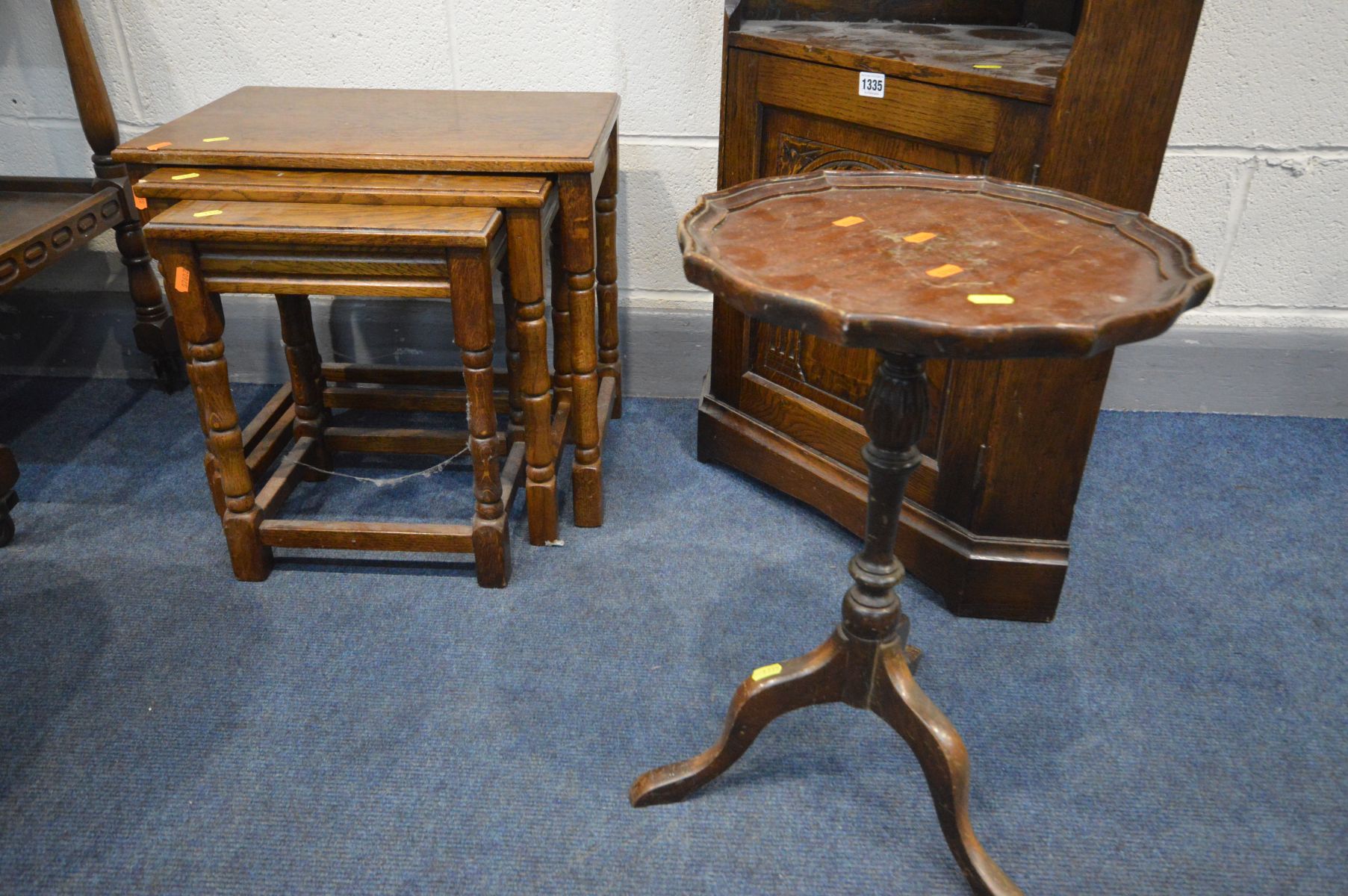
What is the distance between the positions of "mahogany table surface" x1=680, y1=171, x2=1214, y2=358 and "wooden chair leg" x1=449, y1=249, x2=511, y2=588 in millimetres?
465

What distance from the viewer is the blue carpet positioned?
1.36m

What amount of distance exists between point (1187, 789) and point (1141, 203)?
0.89 m

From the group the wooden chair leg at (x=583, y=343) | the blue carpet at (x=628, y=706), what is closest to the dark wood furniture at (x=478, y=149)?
the wooden chair leg at (x=583, y=343)

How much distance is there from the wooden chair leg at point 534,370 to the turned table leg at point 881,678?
0.66m

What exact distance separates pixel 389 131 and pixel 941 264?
114cm

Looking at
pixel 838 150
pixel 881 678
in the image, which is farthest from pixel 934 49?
pixel 881 678

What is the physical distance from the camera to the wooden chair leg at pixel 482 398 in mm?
1567

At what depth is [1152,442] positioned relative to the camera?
2.38 m

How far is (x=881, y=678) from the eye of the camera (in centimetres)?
134

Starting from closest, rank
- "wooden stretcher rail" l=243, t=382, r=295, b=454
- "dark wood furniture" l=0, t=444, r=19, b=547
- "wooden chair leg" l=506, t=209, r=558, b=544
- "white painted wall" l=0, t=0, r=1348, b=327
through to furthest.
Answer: "wooden chair leg" l=506, t=209, r=558, b=544
"dark wood furniture" l=0, t=444, r=19, b=547
"wooden stretcher rail" l=243, t=382, r=295, b=454
"white painted wall" l=0, t=0, r=1348, b=327

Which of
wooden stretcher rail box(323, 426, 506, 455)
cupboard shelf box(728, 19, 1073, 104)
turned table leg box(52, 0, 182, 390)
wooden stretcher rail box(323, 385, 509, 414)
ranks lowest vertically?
wooden stretcher rail box(323, 426, 506, 455)

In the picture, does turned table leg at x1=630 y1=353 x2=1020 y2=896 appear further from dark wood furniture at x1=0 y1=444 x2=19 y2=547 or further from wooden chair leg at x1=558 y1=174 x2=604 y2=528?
dark wood furniture at x1=0 y1=444 x2=19 y2=547

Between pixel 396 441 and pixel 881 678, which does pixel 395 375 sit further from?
pixel 881 678

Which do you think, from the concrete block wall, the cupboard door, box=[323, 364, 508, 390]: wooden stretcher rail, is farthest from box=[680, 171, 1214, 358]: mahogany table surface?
box=[323, 364, 508, 390]: wooden stretcher rail
